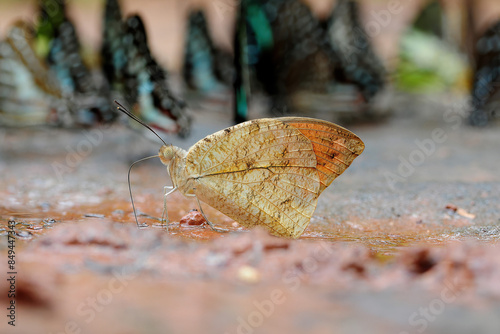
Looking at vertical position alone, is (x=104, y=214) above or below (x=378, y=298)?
below

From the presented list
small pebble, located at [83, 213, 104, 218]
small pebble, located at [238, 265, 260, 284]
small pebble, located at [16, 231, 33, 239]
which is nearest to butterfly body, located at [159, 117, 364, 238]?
small pebble, located at [83, 213, 104, 218]

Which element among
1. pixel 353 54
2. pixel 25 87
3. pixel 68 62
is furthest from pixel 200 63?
pixel 25 87

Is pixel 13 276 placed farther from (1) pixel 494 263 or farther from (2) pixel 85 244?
(1) pixel 494 263

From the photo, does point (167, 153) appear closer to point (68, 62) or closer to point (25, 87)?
point (25, 87)

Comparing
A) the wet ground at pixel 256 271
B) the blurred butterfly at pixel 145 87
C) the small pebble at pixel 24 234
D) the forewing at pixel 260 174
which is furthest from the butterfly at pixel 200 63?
the small pebble at pixel 24 234

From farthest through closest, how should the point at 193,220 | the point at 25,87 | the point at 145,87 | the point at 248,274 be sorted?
1. the point at 25,87
2. the point at 145,87
3. the point at 193,220
4. the point at 248,274

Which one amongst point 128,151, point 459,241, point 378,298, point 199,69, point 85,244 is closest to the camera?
point 378,298

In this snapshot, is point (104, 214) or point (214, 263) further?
point (104, 214)

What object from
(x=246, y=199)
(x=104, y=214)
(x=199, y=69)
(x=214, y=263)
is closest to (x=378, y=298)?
(x=214, y=263)
